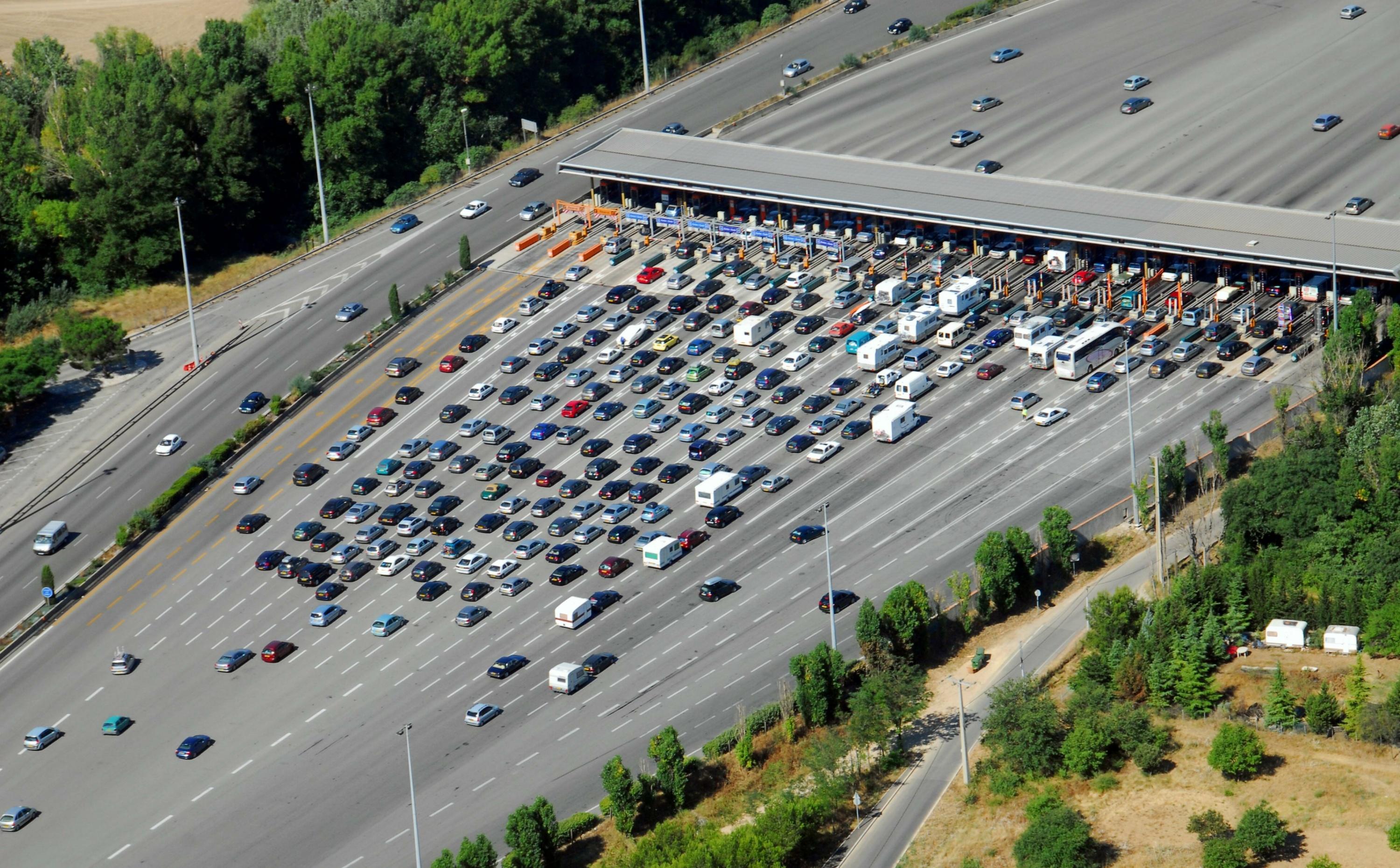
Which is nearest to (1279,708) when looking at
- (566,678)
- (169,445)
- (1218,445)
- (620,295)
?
(1218,445)

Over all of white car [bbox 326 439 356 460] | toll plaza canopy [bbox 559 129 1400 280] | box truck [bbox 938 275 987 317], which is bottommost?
white car [bbox 326 439 356 460]

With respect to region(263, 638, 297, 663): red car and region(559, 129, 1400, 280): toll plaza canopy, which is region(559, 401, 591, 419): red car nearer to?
region(559, 129, 1400, 280): toll plaza canopy

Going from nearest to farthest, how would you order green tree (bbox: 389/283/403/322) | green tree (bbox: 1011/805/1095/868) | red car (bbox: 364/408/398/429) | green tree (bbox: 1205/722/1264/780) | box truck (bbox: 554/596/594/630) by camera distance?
1. green tree (bbox: 1011/805/1095/868)
2. green tree (bbox: 1205/722/1264/780)
3. box truck (bbox: 554/596/594/630)
4. red car (bbox: 364/408/398/429)
5. green tree (bbox: 389/283/403/322)

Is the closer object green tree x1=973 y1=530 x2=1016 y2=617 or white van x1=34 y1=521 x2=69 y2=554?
green tree x1=973 y1=530 x2=1016 y2=617

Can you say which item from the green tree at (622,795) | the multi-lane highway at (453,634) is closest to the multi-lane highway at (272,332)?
the multi-lane highway at (453,634)

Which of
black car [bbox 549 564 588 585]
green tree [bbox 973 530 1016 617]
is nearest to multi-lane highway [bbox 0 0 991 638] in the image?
black car [bbox 549 564 588 585]

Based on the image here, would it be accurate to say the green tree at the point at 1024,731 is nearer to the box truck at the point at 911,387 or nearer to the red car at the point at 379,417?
the box truck at the point at 911,387

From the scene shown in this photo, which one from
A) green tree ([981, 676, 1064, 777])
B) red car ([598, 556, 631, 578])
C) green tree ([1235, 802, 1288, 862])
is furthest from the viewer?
red car ([598, 556, 631, 578])
